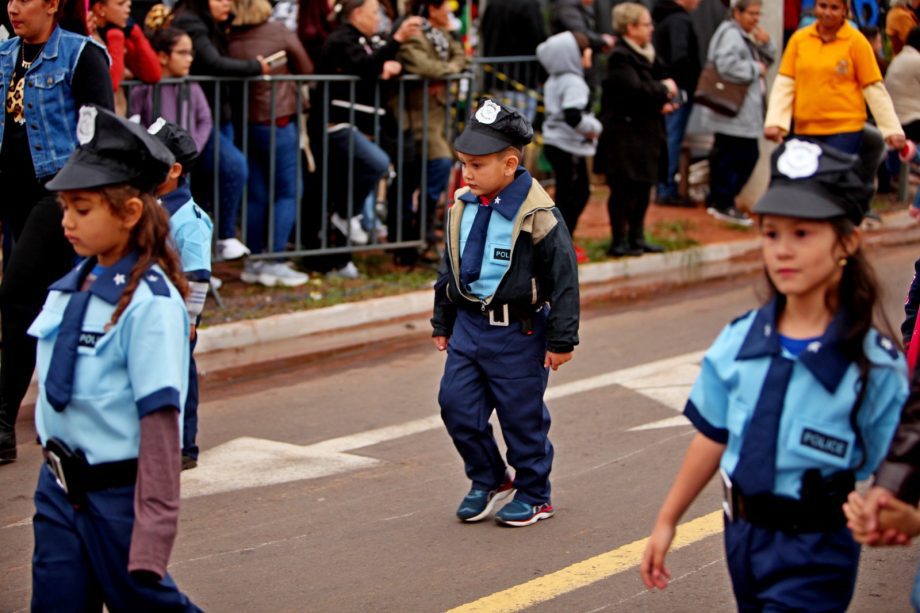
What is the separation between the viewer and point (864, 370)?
11.2 ft

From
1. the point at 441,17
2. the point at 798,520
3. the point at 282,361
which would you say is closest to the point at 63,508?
the point at 798,520

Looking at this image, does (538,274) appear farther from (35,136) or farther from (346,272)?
(346,272)

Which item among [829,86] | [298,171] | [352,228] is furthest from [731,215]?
[298,171]

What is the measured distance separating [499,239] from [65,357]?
7.92ft

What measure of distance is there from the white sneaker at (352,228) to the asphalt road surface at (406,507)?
1.89 meters

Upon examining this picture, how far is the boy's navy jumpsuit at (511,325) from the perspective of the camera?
573cm

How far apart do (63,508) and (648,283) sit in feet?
27.3

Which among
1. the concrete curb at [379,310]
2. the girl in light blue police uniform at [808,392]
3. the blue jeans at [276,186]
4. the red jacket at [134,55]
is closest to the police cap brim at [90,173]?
the girl in light blue police uniform at [808,392]

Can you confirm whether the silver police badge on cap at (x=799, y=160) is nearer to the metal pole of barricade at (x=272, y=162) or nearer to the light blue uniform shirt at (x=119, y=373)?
the light blue uniform shirt at (x=119, y=373)

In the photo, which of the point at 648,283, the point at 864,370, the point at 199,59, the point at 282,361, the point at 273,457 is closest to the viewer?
the point at 864,370

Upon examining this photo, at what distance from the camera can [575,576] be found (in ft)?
17.5

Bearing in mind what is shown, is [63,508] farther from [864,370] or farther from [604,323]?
[604,323]

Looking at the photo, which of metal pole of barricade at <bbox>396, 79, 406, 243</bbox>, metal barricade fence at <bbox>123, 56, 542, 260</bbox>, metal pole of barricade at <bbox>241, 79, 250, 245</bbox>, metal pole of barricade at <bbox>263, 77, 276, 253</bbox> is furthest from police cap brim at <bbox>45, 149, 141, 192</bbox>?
metal pole of barricade at <bbox>396, 79, 406, 243</bbox>

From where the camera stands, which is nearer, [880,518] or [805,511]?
[880,518]
